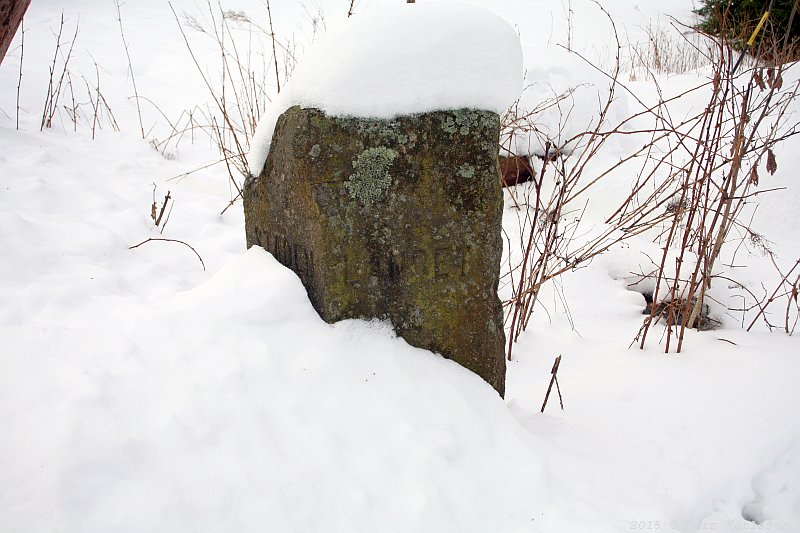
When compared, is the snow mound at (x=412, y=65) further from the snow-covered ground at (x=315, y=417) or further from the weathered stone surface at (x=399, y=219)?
the snow-covered ground at (x=315, y=417)

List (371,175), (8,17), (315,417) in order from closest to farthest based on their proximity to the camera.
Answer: (8,17)
(315,417)
(371,175)

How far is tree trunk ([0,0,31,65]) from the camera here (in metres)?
0.77

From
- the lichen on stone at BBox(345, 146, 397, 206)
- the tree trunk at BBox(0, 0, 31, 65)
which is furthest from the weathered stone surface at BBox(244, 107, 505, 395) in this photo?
the tree trunk at BBox(0, 0, 31, 65)

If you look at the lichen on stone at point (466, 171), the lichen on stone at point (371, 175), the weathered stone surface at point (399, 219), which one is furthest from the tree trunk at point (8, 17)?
the lichen on stone at point (466, 171)

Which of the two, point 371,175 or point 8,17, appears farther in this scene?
point 371,175

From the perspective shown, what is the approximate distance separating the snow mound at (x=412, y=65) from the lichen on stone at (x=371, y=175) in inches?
3.6

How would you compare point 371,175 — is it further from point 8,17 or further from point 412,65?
point 8,17

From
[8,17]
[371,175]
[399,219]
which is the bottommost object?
[399,219]

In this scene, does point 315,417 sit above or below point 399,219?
below

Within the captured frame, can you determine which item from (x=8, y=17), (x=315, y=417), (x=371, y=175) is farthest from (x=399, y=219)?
(x=8, y=17)

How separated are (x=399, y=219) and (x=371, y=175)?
0.13m

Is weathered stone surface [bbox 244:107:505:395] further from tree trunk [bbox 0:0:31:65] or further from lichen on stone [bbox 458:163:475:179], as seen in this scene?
tree trunk [bbox 0:0:31:65]

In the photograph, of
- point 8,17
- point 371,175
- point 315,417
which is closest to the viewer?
point 8,17

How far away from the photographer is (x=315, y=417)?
1142mm
